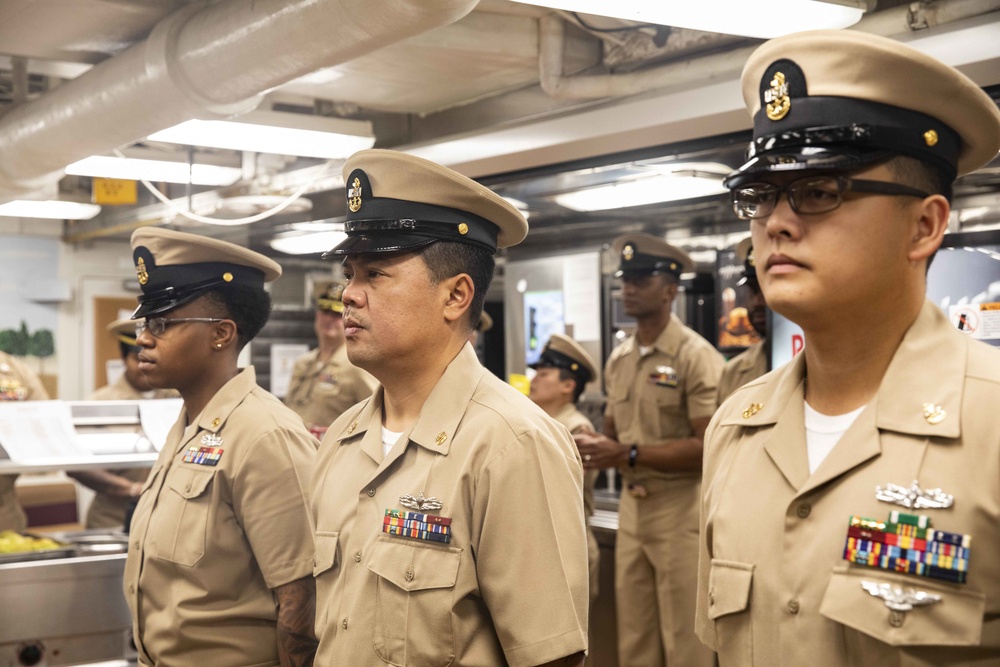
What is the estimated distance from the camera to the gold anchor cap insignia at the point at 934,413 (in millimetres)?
1414

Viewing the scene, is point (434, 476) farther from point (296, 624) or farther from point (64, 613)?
point (64, 613)

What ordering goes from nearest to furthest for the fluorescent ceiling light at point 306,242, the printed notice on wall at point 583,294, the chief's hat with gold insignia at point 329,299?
the chief's hat with gold insignia at point 329,299 → the printed notice on wall at point 583,294 → the fluorescent ceiling light at point 306,242

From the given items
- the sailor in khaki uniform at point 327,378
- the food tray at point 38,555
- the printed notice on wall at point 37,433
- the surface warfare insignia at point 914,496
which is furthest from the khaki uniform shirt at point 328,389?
the surface warfare insignia at point 914,496

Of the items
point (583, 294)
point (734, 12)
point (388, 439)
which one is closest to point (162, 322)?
point (388, 439)

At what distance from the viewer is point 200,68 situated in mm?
3340

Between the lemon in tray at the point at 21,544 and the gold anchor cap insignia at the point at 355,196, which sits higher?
the gold anchor cap insignia at the point at 355,196

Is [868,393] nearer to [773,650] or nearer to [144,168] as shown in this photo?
[773,650]

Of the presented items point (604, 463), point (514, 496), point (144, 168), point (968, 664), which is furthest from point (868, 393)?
point (144, 168)

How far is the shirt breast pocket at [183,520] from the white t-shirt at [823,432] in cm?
168

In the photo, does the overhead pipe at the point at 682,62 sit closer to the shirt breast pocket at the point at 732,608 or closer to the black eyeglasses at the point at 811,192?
the black eyeglasses at the point at 811,192

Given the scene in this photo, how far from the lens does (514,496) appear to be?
6.51 feet

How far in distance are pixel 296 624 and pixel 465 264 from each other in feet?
3.33

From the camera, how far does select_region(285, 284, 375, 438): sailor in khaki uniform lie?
6547 millimetres

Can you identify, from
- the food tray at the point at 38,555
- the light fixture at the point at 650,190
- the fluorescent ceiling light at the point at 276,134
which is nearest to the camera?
the food tray at the point at 38,555
